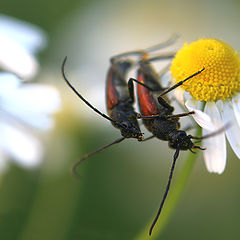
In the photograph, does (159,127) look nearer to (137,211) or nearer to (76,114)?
(76,114)

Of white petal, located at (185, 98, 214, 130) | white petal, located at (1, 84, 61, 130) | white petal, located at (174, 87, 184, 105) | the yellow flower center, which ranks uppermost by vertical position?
the yellow flower center

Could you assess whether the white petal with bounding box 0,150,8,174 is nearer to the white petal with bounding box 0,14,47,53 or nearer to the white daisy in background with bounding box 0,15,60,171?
the white daisy in background with bounding box 0,15,60,171

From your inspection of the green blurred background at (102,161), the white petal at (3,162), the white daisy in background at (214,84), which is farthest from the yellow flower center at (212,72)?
the green blurred background at (102,161)

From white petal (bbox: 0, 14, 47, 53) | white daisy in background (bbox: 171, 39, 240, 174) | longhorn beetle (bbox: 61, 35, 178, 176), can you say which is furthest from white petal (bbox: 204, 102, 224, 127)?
white petal (bbox: 0, 14, 47, 53)

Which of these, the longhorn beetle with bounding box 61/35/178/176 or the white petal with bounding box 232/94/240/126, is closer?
the white petal with bounding box 232/94/240/126

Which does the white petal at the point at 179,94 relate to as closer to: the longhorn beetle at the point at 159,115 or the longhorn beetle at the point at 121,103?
the longhorn beetle at the point at 159,115

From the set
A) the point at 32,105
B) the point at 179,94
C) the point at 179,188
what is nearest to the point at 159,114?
the point at 179,94

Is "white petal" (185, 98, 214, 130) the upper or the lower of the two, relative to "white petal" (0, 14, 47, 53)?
lower
